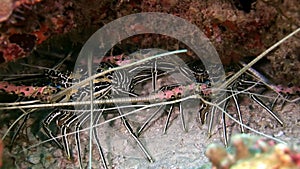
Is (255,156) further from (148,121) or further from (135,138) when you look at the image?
(148,121)

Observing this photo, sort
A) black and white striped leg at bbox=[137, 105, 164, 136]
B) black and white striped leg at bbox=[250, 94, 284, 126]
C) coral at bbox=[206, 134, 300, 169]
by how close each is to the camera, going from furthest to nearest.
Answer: black and white striped leg at bbox=[137, 105, 164, 136], black and white striped leg at bbox=[250, 94, 284, 126], coral at bbox=[206, 134, 300, 169]

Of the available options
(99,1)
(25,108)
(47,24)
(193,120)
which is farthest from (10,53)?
(193,120)

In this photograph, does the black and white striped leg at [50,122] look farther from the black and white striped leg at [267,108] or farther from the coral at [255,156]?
the coral at [255,156]

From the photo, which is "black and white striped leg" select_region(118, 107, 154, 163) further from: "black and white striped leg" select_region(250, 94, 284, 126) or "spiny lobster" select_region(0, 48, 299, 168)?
"black and white striped leg" select_region(250, 94, 284, 126)

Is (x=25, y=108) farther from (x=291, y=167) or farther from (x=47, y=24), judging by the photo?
(x=291, y=167)

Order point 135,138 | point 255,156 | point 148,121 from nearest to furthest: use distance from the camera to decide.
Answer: point 255,156 < point 135,138 < point 148,121

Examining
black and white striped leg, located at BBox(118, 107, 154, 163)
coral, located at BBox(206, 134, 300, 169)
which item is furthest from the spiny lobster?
coral, located at BBox(206, 134, 300, 169)

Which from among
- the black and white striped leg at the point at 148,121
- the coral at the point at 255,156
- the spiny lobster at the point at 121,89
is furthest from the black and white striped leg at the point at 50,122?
the coral at the point at 255,156

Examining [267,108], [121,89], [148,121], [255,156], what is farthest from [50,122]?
[255,156]
